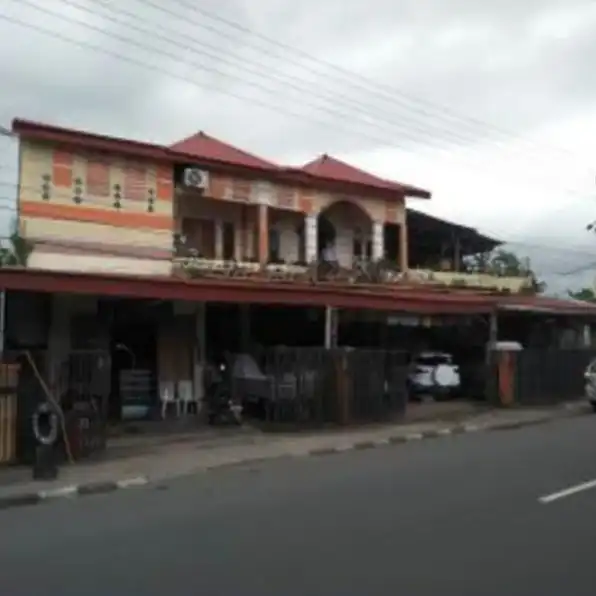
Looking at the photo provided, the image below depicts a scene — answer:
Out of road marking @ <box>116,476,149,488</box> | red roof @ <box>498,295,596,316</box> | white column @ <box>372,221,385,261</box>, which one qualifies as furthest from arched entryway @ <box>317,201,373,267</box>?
road marking @ <box>116,476,149,488</box>

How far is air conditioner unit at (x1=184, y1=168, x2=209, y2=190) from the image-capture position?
82.9 feet

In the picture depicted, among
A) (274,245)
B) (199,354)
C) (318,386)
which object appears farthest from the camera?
(274,245)

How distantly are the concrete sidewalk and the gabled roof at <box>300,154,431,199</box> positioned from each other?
29.4ft

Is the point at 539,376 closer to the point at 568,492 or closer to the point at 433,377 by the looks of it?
the point at 433,377

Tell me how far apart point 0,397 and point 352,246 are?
1836cm

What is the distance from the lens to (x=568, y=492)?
11.6m

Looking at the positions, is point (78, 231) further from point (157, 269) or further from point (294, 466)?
point (294, 466)

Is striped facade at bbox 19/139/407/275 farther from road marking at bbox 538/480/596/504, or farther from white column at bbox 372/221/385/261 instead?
road marking at bbox 538/480/596/504

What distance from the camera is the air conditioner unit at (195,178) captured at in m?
25.3

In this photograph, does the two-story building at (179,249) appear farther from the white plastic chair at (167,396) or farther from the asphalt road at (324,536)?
the asphalt road at (324,536)

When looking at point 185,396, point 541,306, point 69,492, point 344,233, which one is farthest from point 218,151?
point 69,492

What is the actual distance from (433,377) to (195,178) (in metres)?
9.51

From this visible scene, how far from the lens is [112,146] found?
23500mm

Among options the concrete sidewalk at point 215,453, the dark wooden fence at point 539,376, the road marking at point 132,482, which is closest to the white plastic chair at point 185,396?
the concrete sidewalk at point 215,453
